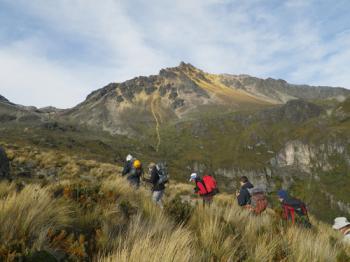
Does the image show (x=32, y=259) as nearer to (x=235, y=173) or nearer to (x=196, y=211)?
(x=196, y=211)

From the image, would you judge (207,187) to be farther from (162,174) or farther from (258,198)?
(258,198)

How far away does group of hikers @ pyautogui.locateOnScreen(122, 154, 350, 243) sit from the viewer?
8750 mm

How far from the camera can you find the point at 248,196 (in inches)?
468

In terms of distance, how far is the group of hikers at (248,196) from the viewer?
8.75 metres

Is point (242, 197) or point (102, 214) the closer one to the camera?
point (102, 214)

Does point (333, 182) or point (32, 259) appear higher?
point (32, 259)

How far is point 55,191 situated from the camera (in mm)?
6238

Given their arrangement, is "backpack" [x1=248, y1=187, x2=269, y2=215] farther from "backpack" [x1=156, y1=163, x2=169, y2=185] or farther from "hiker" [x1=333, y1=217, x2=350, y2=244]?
"backpack" [x1=156, y1=163, x2=169, y2=185]

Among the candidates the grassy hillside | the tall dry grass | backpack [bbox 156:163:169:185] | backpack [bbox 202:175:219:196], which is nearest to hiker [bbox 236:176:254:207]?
backpack [bbox 202:175:219:196]

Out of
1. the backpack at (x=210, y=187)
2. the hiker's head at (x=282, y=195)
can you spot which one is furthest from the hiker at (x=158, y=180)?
the hiker's head at (x=282, y=195)

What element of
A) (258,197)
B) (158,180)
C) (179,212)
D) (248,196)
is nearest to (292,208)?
(258,197)

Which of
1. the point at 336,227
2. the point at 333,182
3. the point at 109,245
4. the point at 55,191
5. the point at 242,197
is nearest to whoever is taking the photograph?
the point at 109,245

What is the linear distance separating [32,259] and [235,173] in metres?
198

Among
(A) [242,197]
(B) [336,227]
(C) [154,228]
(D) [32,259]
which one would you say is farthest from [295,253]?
(A) [242,197]
